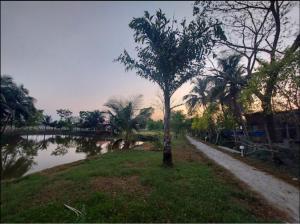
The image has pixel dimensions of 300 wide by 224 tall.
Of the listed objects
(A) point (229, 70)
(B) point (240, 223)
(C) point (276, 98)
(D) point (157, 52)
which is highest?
(A) point (229, 70)

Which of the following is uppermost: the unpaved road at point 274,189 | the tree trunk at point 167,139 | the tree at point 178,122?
the tree at point 178,122

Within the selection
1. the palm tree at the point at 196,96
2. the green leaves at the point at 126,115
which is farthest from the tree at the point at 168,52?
the palm tree at the point at 196,96

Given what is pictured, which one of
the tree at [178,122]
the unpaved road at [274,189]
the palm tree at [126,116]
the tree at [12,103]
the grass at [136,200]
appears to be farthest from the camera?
the tree at [178,122]

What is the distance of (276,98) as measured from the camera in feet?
32.5

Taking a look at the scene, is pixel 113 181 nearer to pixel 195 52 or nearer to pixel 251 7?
pixel 195 52

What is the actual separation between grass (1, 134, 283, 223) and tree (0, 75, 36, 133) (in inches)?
1163

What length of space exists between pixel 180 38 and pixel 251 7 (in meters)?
5.58

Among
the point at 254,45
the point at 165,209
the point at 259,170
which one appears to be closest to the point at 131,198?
the point at 165,209

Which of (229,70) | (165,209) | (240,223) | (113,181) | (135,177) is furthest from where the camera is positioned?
(229,70)

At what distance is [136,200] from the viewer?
256 inches

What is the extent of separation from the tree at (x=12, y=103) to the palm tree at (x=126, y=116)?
63.6ft

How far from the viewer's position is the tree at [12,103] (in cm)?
3378

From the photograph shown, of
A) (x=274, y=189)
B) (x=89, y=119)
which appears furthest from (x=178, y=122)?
(x=274, y=189)

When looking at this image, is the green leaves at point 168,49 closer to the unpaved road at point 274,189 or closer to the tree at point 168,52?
the tree at point 168,52
